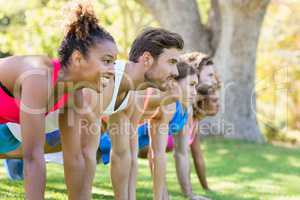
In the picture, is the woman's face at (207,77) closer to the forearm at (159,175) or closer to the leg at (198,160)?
the leg at (198,160)

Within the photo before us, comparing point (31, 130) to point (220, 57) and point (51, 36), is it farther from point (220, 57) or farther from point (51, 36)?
point (51, 36)

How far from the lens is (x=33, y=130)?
3.76 meters

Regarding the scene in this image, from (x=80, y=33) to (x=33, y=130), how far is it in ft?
2.42

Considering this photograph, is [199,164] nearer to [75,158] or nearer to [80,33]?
[75,158]

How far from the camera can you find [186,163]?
632 cm

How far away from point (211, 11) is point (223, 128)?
8.99 ft

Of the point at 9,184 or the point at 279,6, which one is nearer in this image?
the point at 9,184

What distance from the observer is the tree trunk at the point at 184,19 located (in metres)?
13.1

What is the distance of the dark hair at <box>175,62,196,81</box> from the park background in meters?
1.27

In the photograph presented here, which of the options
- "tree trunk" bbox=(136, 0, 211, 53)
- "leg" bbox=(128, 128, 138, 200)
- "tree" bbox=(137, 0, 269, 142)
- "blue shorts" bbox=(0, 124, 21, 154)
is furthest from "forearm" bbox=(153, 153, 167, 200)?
"tree trunk" bbox=(136, 0, 211, 53)

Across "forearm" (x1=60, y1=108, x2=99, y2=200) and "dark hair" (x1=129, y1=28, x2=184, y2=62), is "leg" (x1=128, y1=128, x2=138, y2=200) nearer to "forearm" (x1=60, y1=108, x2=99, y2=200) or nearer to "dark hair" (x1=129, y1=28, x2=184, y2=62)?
"forearm" (x1=60, y1=108, x2=99, y2=200)

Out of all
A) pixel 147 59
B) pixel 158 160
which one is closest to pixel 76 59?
pixel 147 59

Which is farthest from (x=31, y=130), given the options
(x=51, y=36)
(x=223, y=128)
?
(x=51, y=36)

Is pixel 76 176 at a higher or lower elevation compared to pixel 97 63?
lower
